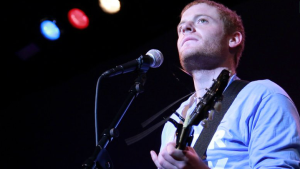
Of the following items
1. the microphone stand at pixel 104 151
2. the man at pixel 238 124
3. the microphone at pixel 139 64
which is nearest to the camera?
the man at pixel 238 124

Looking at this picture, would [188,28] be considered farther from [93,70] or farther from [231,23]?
[93,70]

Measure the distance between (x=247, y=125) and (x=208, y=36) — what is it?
0.78 m

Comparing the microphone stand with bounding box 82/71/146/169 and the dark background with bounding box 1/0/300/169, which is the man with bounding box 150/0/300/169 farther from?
the dark background with bounding box 1/0/300/169

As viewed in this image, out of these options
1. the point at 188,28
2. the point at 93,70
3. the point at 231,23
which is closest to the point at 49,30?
the point at 93,70

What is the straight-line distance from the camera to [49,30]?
408cm

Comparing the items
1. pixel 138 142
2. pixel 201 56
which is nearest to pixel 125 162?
pixel 138 142

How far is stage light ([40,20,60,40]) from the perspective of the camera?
401 centimetres

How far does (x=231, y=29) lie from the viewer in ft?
8.35

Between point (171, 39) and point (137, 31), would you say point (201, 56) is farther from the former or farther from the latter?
point (137, 31)

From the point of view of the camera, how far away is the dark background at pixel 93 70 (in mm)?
3045

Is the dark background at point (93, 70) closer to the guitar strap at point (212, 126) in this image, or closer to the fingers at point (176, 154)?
the guitar strap at point (212, 126)

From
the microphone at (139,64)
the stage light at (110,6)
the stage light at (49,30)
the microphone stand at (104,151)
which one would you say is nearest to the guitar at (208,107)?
the microphone stand at (104,151)

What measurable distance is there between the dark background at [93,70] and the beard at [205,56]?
2.05 ft

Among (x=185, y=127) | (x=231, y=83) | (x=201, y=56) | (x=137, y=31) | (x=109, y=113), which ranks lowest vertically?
(x=185, y=127)
